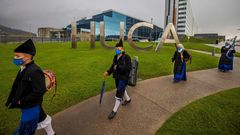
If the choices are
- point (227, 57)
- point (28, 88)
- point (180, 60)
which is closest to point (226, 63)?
point (227, 57)

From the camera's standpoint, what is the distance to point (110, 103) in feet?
14.0

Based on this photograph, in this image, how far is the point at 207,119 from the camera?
10.9 ft

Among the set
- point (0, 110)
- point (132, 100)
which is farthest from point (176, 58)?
Result: point (0, 110)

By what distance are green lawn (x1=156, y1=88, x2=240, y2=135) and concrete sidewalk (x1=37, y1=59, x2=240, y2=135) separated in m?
0.23

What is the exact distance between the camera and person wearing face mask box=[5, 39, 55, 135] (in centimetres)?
201

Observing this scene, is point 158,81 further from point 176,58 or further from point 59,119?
point 59,119

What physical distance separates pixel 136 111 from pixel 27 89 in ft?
8.46

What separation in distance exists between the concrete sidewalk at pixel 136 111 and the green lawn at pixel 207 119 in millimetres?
235

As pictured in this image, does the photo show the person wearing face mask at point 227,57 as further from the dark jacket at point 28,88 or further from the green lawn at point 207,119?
the dark jacket at point 28,88

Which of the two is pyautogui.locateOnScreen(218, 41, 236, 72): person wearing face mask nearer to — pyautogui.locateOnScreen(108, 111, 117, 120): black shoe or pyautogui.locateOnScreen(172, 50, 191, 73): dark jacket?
pyautogui.locateOnScreen(172, 50, 191, 73): dark jacket

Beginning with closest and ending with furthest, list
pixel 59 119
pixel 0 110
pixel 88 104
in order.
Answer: pixel 59 119 → pixel 0 110 → pixel 88 104

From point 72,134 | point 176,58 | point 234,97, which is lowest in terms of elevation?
point 72,134

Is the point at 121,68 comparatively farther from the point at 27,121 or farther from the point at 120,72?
the point at 27,121

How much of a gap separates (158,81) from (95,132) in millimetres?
3944
